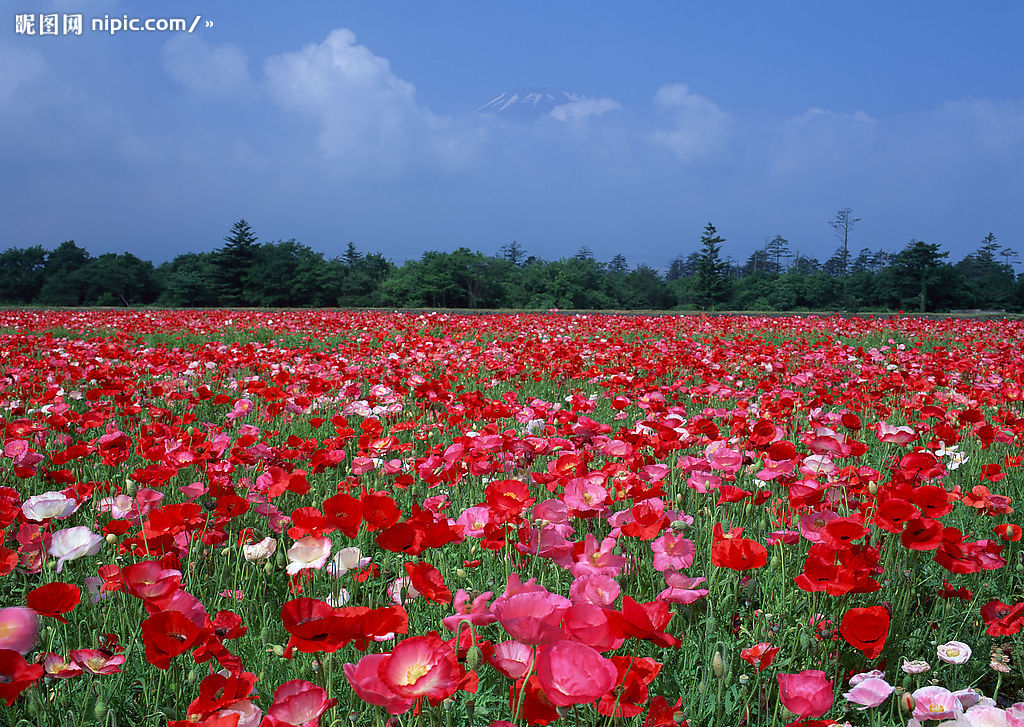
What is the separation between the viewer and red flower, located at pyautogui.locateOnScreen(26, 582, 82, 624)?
986mm

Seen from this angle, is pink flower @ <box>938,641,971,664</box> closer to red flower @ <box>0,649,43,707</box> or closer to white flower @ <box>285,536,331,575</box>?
white flower @ <box>285,536,331,575</box>

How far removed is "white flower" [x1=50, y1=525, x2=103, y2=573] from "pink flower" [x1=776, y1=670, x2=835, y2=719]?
4.85 feet

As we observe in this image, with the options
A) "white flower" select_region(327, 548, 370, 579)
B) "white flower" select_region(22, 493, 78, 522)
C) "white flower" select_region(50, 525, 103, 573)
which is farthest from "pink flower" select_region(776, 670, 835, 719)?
"white flower" select_region(22, 493, 78, 522)

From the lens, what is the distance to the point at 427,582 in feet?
3.52

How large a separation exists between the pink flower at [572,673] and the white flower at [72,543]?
1.25 metres

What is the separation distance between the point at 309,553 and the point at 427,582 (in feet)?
1.45

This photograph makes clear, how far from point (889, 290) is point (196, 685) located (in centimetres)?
4520

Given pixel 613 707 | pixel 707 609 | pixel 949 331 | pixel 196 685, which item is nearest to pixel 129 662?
pixel 196 685

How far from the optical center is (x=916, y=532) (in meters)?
1.32

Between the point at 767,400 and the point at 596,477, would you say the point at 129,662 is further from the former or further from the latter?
the point at 767,400

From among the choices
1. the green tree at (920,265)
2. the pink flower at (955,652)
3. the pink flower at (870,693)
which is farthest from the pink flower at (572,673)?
the green tree at (920,265)

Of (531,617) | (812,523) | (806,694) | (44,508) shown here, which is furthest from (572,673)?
(44,508)

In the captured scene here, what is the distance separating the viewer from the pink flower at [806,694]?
0.88 metres

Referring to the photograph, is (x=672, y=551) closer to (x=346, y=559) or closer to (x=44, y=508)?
(x=346, y=559)
